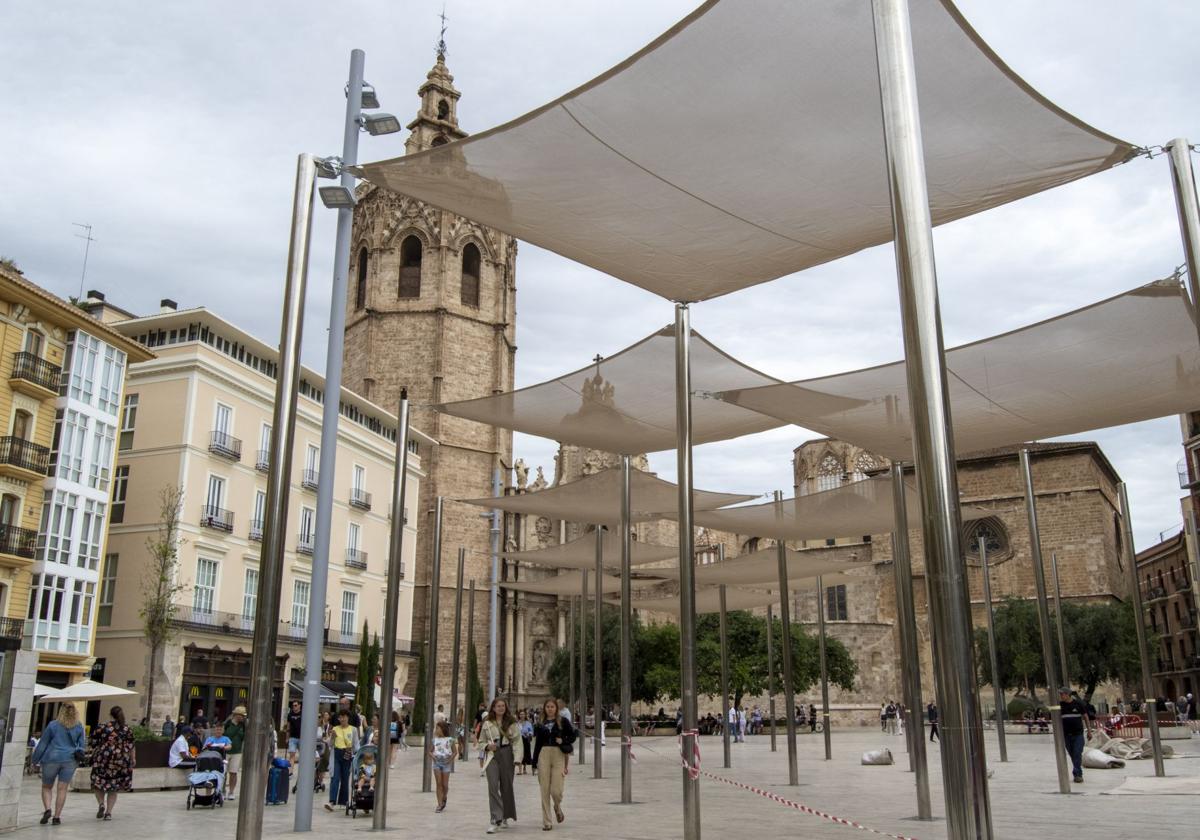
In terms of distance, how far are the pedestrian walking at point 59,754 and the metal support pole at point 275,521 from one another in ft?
19.0

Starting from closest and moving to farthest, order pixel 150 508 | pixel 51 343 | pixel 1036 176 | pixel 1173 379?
1. pixel 1036 176
2. pixel 1173 379
3. pixel 51 343
4. pixel 150 508

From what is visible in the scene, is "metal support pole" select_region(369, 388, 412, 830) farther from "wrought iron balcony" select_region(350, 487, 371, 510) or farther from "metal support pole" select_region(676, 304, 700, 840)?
"wrought iron balcony" select_region(350, 487, 371, 510)

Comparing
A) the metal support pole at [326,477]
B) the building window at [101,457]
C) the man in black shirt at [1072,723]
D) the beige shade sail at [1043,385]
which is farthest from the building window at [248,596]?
the beige shade sail at [1043,385]

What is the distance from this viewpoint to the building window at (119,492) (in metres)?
33.0

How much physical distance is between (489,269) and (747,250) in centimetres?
4877

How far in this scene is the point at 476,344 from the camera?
5506cm

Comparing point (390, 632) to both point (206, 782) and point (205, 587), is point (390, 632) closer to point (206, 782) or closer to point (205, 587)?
point (206, 782)

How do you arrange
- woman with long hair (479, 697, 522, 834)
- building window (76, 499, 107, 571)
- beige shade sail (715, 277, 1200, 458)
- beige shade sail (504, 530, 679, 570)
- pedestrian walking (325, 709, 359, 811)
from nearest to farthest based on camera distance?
beige shade sail (715, 277, 1200, 458) < woman with long hair (479, 697, 522, 834) < pedestrian walking (325, 709, 359, 811) < beige shade sail (504, 530, 679, 570) < building window (76, 499, 107, 571)

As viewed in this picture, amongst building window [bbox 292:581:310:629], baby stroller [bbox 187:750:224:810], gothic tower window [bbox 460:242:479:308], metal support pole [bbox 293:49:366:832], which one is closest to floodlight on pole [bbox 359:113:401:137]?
metal support pole [bbox 293:49:366:832]

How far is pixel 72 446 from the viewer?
2938cm

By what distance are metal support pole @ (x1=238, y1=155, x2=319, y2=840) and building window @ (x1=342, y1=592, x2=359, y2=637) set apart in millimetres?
34664

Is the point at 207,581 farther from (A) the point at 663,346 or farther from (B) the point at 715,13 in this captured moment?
(B) the point at 715,13

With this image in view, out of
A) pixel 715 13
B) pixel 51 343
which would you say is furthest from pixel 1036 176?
pixel 51 343

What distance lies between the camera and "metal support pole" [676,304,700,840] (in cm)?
903
